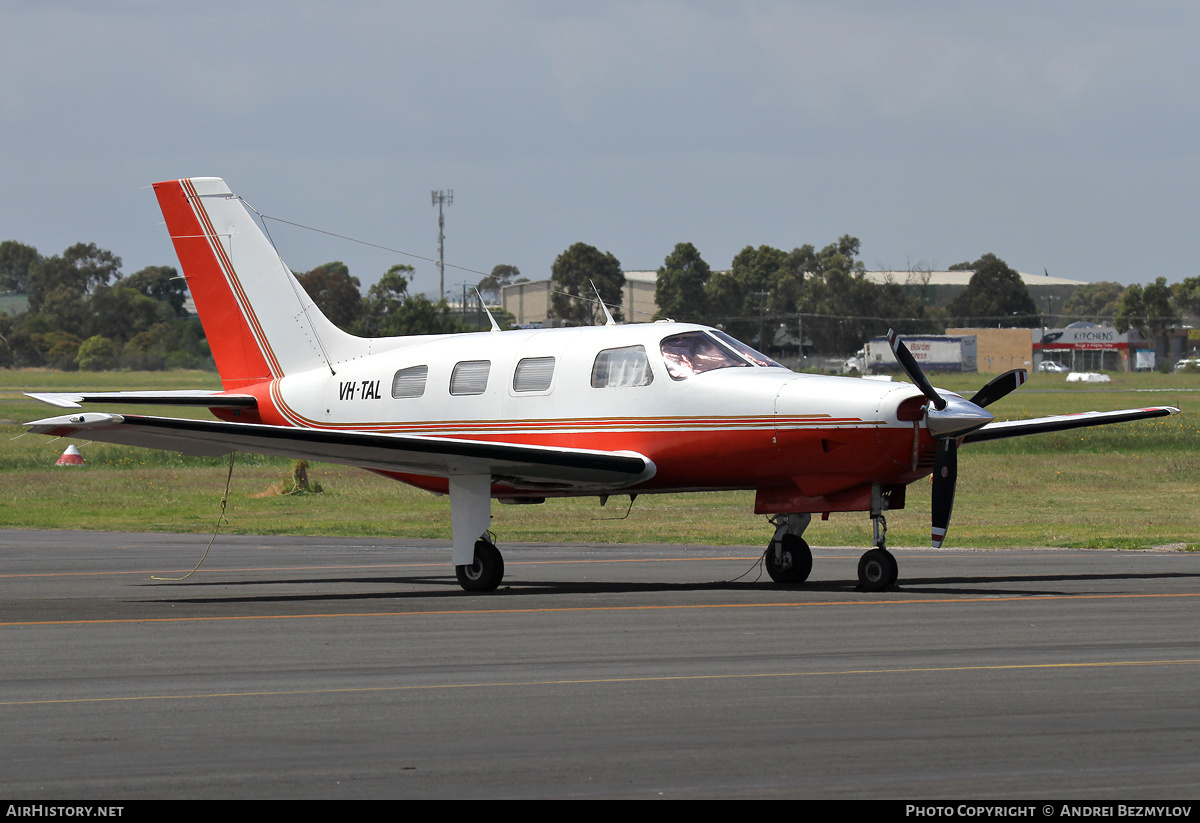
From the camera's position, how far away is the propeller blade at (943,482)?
14602mm

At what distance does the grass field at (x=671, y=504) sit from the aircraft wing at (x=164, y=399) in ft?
21.0

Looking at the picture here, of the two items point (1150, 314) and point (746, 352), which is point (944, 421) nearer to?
point (746, 352)

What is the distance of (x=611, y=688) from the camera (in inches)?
356

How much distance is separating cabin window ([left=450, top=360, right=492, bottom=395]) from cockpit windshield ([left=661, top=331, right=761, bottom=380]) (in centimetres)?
237

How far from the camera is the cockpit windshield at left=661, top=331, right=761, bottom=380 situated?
15.7 m

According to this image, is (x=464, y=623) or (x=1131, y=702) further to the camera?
(x=464, y=623)

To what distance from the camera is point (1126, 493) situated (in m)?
32.2

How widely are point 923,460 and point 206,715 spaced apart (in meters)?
8.48

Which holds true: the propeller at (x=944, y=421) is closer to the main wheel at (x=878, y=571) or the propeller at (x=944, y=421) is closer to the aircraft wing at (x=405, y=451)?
the main wheel at (x=878, y=571)

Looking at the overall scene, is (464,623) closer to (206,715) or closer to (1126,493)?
(206,715)

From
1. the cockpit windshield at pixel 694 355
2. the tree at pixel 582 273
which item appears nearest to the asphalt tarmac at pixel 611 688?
the cockpit windshield at pixel 694 355

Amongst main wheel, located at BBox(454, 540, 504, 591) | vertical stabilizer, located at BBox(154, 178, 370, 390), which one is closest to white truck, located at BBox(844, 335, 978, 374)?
vertical stabilizer, located at BBox(154, 178, 370, 390)

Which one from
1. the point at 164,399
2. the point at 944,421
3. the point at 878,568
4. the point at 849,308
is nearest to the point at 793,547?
the point at 878,568
